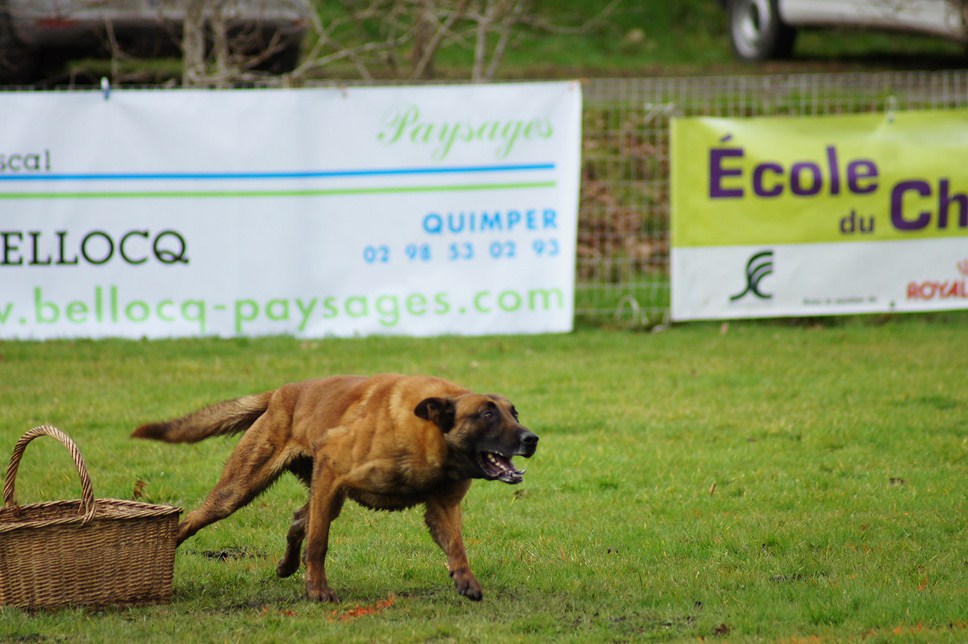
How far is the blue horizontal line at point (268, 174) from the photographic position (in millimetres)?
11195

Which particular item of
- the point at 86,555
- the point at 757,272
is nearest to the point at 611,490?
the point at 86,555

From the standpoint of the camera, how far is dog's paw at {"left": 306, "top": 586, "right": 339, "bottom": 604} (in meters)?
5.21

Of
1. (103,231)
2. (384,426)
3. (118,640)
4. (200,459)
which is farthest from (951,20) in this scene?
(118,640)

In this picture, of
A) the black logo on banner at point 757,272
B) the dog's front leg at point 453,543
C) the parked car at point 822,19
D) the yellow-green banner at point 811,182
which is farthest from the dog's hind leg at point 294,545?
the parked car at point 822,19

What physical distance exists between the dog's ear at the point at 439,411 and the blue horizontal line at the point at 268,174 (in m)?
6.76

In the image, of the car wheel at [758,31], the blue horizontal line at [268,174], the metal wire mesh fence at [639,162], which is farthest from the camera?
the car wheel at [758,31]

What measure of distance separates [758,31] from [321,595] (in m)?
16.1

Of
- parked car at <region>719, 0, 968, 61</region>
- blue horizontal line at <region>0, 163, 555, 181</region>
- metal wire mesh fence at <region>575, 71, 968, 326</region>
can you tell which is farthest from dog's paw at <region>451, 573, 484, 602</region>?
parked car at <region>719, 0, 968, 61</region>

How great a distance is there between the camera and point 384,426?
16.4 ft

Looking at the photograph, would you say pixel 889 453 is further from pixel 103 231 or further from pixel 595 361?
pixel 103 231

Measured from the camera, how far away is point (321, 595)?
5219mm

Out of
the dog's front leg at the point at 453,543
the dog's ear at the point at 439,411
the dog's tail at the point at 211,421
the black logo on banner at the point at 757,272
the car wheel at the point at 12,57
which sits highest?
the car wheel at the point at 12,57

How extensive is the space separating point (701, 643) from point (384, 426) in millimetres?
1528

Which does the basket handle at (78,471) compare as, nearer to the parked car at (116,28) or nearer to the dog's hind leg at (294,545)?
the dog's hind leg at (294,545)
